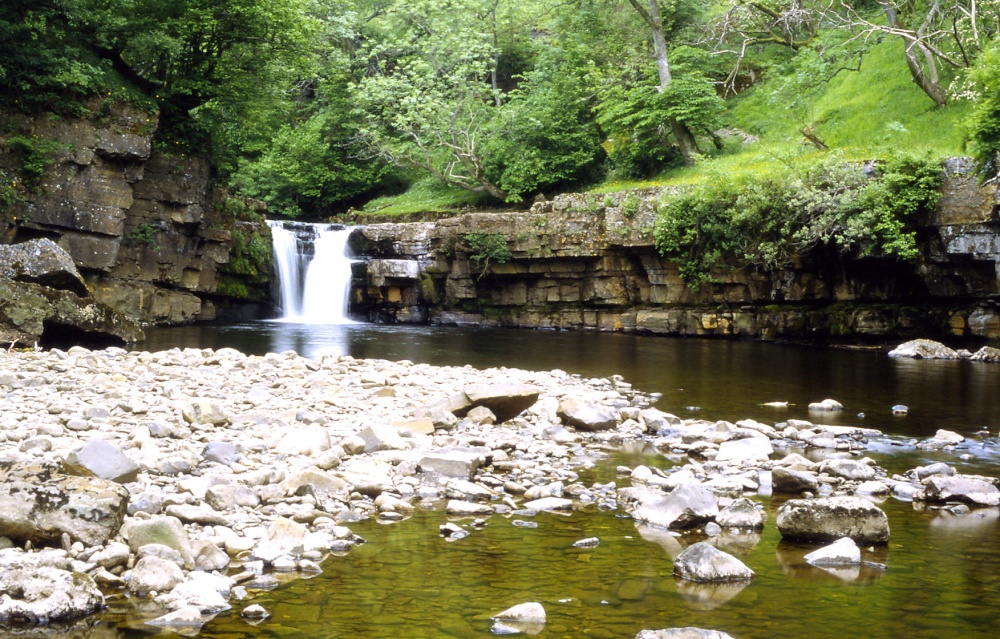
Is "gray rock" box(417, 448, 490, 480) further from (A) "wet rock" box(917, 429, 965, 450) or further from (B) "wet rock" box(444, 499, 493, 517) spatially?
(A) "wet rock" box(917, 429, 965, 450)

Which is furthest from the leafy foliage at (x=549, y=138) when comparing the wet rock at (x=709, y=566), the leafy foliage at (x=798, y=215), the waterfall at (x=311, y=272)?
the wet rock at (x=709, y=566)

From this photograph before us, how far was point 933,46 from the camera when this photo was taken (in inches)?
1150

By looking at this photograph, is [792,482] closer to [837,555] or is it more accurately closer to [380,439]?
[837,555]

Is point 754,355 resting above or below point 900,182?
below

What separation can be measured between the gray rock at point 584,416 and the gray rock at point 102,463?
566cm

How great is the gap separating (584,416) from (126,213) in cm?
2268

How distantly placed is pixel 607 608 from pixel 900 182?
2424cm

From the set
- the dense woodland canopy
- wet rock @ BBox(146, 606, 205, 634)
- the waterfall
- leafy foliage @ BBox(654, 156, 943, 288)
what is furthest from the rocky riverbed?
the waterfall

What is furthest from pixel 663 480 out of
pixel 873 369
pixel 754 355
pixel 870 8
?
pixel 870 8

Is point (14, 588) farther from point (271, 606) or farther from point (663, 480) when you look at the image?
point (663, 480)

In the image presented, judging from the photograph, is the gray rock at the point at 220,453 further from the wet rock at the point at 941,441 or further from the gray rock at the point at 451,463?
the wet rock at the point at 941,441

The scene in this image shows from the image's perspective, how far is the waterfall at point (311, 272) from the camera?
35.2 m

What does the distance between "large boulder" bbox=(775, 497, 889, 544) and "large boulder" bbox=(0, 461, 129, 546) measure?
15.7 ft

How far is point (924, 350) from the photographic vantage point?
24375 mm
